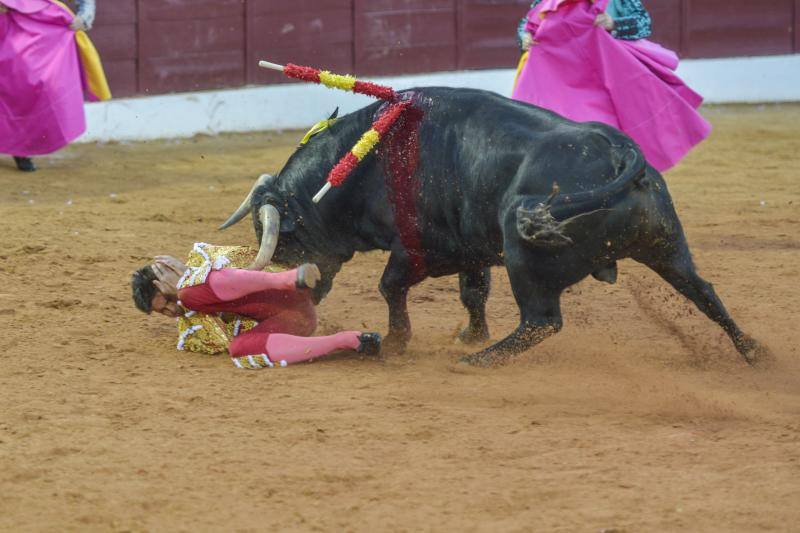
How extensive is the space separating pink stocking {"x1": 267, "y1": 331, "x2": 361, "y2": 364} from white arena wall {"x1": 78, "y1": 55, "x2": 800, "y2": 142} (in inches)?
209

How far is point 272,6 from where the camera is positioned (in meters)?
9.50

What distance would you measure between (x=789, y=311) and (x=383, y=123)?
1.69 meters

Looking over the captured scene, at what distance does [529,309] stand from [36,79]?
15.0 ft

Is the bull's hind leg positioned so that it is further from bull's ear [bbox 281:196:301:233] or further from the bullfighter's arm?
the bullfighter's arm

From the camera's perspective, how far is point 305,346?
12.9 ft

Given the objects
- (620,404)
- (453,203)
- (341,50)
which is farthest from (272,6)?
(620,404)

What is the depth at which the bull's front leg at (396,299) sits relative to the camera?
13.7 ft

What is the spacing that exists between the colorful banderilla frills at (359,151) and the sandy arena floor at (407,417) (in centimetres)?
55

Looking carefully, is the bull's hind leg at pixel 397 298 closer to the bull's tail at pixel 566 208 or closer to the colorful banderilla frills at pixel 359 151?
the colorful banderilla frills at pixel 359 151

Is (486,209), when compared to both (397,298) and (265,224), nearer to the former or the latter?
Result: (397,298)

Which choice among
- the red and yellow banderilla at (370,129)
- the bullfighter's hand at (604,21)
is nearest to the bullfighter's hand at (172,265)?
the red and yellow banderilla at (370,129)

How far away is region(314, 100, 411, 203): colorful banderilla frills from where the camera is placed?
4.00m

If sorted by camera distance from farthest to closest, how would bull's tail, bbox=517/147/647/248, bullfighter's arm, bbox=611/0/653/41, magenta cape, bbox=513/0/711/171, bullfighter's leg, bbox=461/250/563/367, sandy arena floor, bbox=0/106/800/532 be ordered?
bullfighter's arm, bbox=611/0/653/41
magenta cape, bbox=513/0/711/171
bullfighter's leg, bbox=461/250/563/367
bull's tail, bbox=517/147/647/248
sandy arena floor, bbox=0/106/800/532

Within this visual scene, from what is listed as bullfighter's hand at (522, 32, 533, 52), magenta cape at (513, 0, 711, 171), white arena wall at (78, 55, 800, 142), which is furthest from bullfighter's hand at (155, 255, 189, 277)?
white arena wall at (78, 55, 800, 142)
